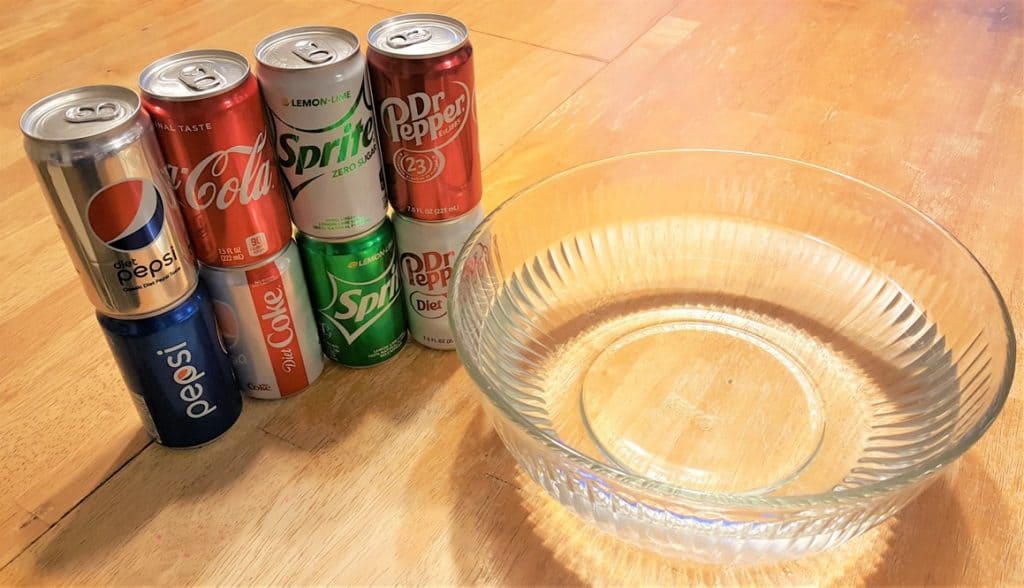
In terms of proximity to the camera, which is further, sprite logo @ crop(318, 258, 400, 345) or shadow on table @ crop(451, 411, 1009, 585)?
sprite logo @ crop(318, 258, 400, 345)

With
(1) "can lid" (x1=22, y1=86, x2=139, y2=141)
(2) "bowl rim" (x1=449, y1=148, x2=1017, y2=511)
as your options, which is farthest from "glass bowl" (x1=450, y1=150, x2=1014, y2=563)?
(1) "can lid" (x1=22, y1=86, x2=139, y2=141)

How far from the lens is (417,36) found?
595mm

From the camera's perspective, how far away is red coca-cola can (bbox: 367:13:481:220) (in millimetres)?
577

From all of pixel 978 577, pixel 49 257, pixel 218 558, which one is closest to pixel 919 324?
pixel 978 577

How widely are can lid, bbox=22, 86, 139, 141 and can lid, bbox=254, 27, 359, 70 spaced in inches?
3.6

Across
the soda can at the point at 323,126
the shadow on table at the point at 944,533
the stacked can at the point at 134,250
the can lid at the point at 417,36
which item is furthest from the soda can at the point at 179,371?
the shadow on table at the point at 944,533

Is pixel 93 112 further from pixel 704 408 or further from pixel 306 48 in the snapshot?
pixel 704 408

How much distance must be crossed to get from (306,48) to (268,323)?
20 cm

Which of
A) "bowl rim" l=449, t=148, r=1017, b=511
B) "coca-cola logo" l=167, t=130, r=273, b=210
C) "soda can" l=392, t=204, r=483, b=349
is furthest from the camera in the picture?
"soda can" l=392, t=204, r=483, b=349

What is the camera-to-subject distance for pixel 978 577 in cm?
52

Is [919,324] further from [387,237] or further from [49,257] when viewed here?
[49,257]

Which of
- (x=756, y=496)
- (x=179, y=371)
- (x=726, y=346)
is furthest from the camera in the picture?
(x=726, y=346)

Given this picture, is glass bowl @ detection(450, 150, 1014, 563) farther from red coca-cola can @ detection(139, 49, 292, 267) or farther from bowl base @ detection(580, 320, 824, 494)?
red coca-cola can @ detection(139, 49, 292, 267)

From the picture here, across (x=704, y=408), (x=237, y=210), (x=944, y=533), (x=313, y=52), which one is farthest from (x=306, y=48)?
(x=944, y=533)
